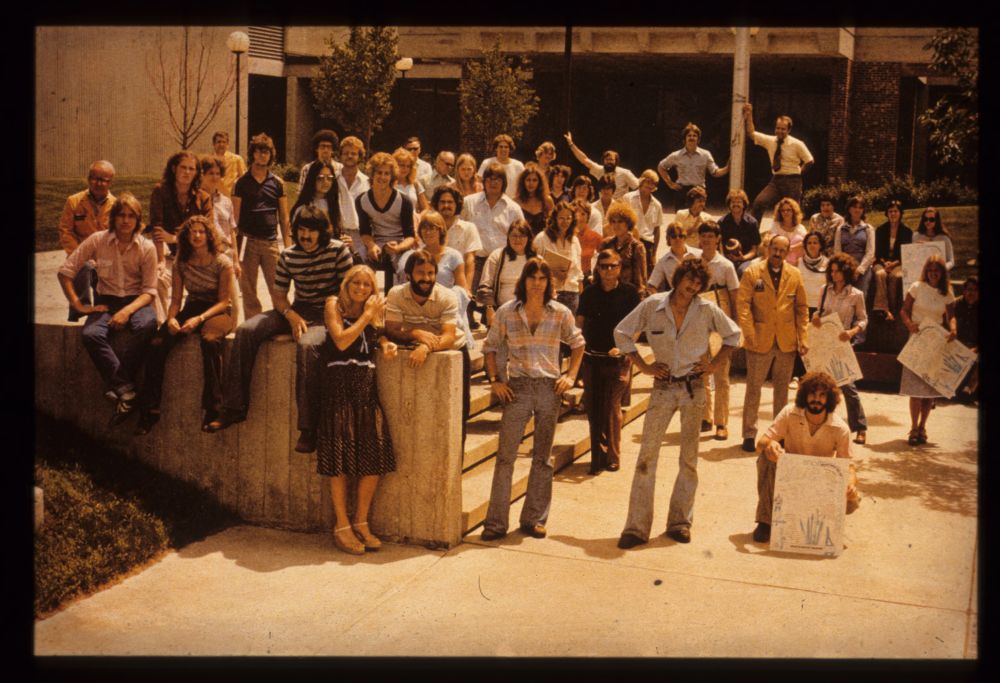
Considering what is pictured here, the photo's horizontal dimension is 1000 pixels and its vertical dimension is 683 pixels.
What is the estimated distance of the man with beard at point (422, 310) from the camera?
884cm

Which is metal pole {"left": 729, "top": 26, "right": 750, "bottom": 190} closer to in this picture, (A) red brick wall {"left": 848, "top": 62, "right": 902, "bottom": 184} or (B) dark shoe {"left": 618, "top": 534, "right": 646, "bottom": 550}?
(B) dark shoe {"left": 618, "top": 534, "right": 646, "bottom": 550}

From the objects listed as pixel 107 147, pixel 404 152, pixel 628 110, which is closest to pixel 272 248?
pixel 404 152

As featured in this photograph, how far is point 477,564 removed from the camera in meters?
8.44

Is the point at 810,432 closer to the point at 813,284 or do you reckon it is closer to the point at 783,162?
the point at 813,284

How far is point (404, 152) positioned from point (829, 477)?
19.5 ft

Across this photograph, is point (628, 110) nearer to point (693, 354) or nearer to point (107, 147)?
point (107, 147)

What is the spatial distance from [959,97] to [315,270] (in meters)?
5.90

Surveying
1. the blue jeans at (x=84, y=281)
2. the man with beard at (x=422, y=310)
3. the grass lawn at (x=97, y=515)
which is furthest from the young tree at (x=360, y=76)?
the man with beard at (x=422, y=310)

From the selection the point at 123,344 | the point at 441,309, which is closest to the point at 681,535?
the point at 441,309

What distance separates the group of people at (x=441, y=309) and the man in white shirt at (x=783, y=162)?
287 cm

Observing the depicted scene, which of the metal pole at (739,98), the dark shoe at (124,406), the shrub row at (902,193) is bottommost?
the dark shoe at (124,406)

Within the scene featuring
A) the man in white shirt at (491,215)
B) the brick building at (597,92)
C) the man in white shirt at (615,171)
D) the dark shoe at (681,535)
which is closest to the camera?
the dark shoe at (681,535)

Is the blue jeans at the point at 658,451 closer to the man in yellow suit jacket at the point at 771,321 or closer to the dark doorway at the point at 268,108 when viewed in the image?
the man in yellow suit jacket at the point at 771,321

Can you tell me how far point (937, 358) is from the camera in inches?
467
